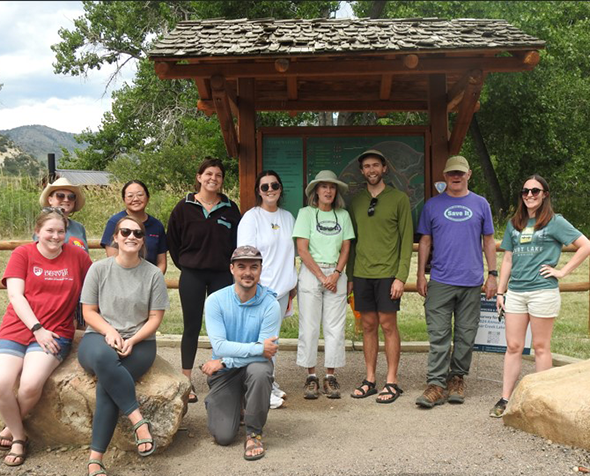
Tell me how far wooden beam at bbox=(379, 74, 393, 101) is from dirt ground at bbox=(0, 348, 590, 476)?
3.12 meters

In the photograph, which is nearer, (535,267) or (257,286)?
(257,286)

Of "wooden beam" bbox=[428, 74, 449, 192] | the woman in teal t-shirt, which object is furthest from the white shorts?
"wooden beam" bbox=[428, 74, 449, 192]

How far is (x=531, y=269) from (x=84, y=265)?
3.34m

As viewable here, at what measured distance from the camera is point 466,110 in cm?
600

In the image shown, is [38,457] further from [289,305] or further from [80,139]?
[80,139]

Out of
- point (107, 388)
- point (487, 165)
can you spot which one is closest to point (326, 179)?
point (107, 388)

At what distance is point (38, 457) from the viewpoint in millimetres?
4312

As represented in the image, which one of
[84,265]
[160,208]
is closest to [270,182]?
[84,265]

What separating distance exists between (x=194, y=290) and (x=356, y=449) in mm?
1864

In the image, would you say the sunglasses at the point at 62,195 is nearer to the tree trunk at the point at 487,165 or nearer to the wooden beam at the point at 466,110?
the wooden beam at the point at 466,110

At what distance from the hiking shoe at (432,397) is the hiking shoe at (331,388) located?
28.2 inches

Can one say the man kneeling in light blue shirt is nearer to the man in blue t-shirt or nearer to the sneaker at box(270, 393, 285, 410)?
the sneaker at box(270, 393, 285, 410)

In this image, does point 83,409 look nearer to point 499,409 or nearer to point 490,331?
point 499,409

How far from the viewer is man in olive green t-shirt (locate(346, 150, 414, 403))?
5391 millimetres
